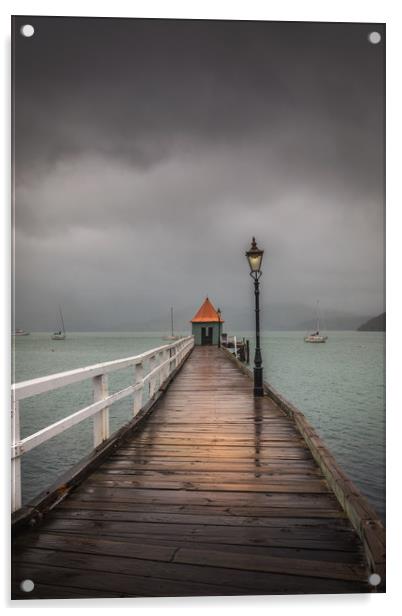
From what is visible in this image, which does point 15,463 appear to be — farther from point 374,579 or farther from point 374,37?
point 374,37

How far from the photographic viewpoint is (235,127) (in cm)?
382

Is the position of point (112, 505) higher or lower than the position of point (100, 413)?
lower

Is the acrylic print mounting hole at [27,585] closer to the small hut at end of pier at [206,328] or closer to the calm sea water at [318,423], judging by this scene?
the calm sea water at [318,423]

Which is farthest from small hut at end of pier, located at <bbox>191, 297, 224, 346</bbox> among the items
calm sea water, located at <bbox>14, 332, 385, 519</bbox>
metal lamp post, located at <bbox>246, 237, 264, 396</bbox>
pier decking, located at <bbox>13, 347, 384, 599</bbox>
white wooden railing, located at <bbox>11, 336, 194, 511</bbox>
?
pier decking, located at <bbox>13, 347, 384, 599</bbox>

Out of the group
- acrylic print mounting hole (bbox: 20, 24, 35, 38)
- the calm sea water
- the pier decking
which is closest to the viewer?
the pier decking

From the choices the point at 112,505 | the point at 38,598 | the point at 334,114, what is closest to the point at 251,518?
the point at 112,505

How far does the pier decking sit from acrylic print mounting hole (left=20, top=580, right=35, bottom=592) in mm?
36

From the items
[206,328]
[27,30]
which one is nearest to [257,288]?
[27,30]

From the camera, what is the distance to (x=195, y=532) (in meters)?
2.37

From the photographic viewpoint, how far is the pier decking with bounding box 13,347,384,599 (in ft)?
6.55

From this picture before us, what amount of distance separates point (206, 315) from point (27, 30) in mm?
27218

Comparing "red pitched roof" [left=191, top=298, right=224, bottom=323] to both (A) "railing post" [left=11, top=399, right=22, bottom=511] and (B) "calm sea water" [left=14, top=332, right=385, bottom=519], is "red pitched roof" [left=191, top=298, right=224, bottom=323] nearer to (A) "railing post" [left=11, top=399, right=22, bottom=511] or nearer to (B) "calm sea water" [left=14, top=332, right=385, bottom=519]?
(B) "calm sea water" [left=14, top=332, right=385, bottom=519]
